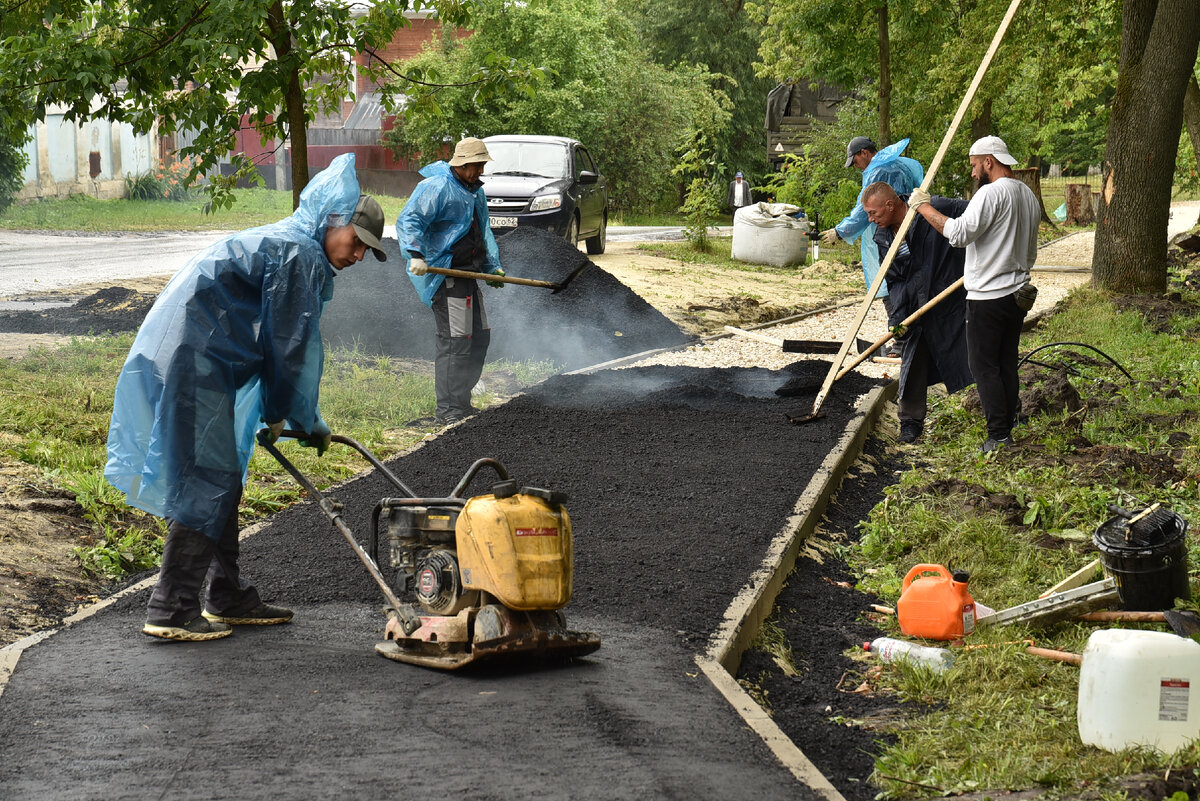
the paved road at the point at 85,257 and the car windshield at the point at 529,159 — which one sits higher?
the car windshield at the point at 529,159

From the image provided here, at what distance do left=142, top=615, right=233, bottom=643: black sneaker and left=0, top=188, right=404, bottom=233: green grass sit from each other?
54.1ft

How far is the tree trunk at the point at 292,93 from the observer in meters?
7.54

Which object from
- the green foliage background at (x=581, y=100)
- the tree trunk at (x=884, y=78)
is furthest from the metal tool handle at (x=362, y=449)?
the green foliage background at (x=581, y=100)

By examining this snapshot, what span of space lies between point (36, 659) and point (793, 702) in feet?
8.48

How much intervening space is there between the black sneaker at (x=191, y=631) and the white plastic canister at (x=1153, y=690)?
2.92 metres

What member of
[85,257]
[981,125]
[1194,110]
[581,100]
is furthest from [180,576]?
[581,100]

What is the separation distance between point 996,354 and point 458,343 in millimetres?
3555

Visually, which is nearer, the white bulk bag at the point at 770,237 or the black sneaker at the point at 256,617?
the black sneaker at the point at 256,617

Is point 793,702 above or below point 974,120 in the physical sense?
below

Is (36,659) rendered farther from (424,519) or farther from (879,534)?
(879,534)

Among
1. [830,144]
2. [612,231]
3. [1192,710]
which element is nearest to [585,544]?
[1192,710]

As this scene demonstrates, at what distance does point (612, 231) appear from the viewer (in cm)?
2533

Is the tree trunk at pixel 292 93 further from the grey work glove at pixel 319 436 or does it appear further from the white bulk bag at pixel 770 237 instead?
the white bulk bag at pixel 770 237

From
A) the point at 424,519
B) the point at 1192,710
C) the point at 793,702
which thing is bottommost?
the point at 793,702
